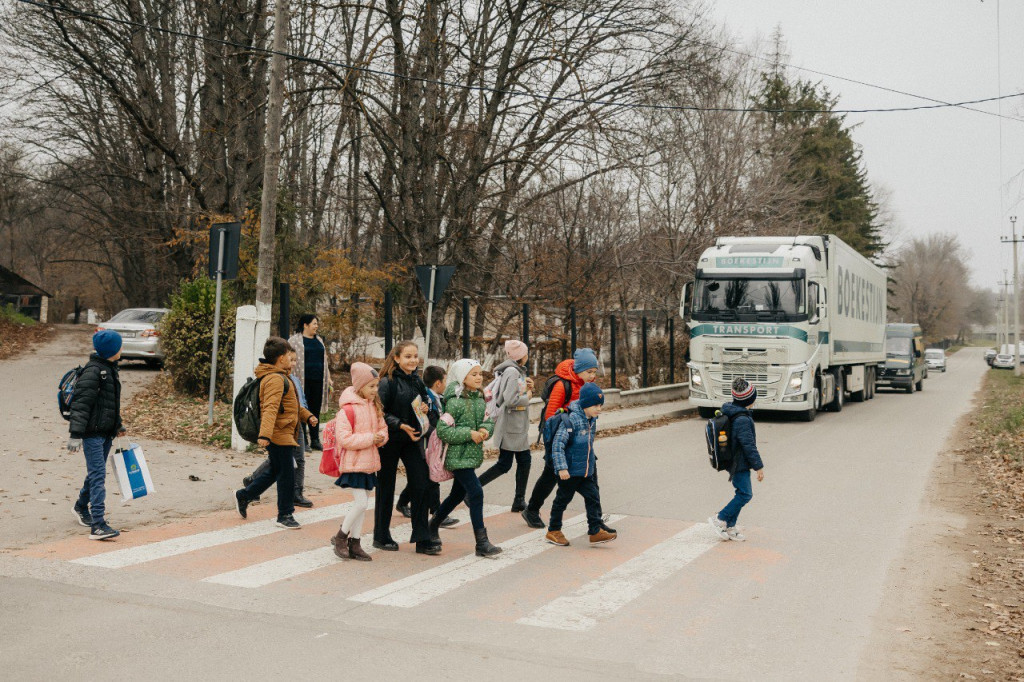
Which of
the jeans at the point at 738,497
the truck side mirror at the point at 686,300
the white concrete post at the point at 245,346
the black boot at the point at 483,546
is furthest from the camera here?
the truck side mirror at the point at 686,300

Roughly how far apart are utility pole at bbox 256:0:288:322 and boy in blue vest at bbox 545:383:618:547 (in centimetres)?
636

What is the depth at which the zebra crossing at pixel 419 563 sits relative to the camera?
615 cm

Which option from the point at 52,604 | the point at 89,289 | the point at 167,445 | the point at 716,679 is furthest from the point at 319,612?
the point at 89,289

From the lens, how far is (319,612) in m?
5.70

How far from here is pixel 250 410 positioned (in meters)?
8.02

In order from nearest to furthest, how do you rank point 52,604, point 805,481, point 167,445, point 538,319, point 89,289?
1. point 52,604
2. point 805,481
3. point 167,445
4. point 538,319
5. point 89,289

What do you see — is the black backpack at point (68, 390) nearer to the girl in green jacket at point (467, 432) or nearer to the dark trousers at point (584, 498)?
the girl in green jacket at point (467, 432)

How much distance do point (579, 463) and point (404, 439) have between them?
148 centimetres

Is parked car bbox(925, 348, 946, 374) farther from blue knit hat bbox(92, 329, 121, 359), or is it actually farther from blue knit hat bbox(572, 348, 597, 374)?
blue knit hat bbox(92, 329, 121, 359)

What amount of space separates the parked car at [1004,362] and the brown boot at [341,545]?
2799 inches

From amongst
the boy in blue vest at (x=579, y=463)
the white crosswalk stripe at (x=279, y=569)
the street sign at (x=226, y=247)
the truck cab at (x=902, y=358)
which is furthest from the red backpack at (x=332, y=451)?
the truck cab at (x=902, y=358)

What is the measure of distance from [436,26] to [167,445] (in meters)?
10.7

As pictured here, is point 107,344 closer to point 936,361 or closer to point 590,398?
point 590,398

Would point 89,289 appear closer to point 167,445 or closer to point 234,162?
point 234,162
